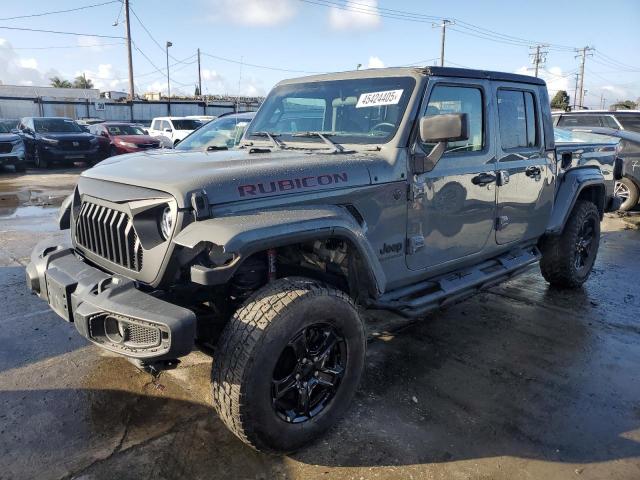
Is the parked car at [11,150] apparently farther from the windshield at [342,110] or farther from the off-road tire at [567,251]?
the off-road tire at [567,251]

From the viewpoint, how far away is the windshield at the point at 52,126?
17.1 m

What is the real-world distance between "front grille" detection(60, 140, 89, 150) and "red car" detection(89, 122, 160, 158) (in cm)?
82

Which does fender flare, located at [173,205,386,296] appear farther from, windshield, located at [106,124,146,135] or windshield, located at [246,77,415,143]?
windshield, located at [106,124,146,135]

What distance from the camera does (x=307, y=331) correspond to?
2732 mm

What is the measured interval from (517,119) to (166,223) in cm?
312

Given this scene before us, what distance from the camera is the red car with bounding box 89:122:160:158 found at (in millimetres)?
17297

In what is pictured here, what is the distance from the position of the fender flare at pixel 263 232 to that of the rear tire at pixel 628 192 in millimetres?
8957

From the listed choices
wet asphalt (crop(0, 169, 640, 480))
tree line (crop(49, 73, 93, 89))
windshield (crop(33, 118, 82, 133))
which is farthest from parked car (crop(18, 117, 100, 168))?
tree line (crop(49, 73, 93, 89))

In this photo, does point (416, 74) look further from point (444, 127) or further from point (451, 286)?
point (451, 286)

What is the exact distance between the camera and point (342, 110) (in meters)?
3.60

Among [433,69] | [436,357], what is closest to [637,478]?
[436,357]

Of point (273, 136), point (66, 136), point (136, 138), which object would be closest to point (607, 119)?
point (273, 136)

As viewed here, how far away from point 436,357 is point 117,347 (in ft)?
7.71

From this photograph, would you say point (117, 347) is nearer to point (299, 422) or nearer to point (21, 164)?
point (299, 422)
